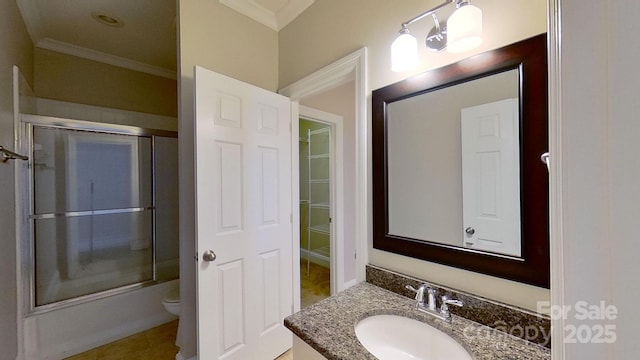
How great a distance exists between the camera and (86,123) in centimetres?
215

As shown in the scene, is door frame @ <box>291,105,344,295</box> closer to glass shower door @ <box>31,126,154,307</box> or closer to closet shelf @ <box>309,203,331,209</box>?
closet shelf @ <box>309,203,331,209</box>

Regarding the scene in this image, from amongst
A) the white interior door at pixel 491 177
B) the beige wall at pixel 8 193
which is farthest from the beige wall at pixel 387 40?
the beige wall at pixel 8 193

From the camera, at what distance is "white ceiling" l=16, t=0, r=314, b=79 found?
6.09 ft

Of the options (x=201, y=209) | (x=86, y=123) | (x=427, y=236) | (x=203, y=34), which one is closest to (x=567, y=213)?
(x=427, y=236)

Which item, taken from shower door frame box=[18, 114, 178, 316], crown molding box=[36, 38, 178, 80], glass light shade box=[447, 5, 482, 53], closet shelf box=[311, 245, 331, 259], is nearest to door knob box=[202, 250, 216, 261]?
shower door frame box=[18, 114, 178, 316]

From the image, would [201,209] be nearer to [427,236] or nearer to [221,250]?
[221,250]

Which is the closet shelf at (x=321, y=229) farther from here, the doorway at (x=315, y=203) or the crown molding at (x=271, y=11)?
the crown molding at (x=271, y=11)

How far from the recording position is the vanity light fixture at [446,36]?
867 millimetres

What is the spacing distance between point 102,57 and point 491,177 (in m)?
3.64

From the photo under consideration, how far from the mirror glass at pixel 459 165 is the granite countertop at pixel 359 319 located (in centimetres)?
29

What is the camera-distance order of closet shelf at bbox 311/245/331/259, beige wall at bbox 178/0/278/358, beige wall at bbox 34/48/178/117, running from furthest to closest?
closet shelf at bbox 311/245/331/259
beige wall at bbox 34/48/178/117
beige wall at bbox 178/0/278/358

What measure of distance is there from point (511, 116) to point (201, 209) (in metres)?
1.52

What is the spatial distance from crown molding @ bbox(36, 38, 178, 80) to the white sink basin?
344 cm

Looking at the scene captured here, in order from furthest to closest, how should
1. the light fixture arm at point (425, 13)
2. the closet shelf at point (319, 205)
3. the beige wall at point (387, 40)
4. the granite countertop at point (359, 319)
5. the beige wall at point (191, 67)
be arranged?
the closet shelf at point (319, 205), the beige wall at point (191, 67), the light fixture arm at point (425, 13), the beige wall at point (387, 40), the granite countertop at point (359, 319)
